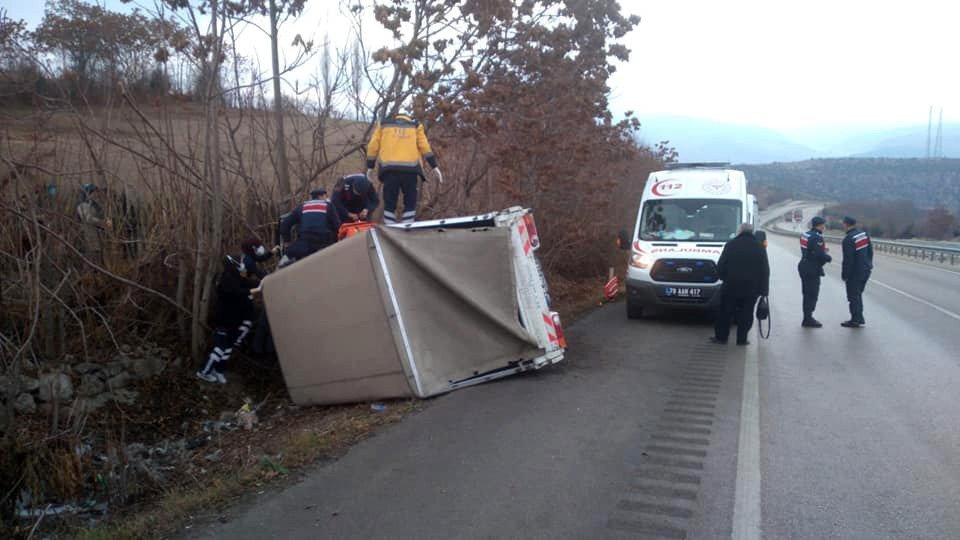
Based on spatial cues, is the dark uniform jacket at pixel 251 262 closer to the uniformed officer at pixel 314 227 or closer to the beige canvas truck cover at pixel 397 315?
the uniformed officer at pixel 314 227

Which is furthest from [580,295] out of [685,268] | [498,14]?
[498,14]

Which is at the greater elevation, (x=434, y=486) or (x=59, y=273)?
(x=59, y=273)

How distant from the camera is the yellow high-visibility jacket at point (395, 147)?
31.9 ft

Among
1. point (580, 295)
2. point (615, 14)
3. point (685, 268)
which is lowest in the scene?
point (580, 295)

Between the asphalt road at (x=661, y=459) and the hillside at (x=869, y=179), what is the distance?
90289 millimetres

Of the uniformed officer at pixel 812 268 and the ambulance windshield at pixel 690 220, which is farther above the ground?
the ambulance windshield at pixel 690 220

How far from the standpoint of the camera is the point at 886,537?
4.31m

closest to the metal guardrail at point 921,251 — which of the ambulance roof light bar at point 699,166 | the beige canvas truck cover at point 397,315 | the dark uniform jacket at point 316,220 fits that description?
the ambulance roof light bar at point 699,166

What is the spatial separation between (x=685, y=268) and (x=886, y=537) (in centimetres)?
803

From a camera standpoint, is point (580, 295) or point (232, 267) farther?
point (580, 295)

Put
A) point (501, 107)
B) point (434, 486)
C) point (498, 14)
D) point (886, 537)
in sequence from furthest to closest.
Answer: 1. point (501, 107)
2. point (498, 14)
3. point (434, 486)
4. point (886, 537)

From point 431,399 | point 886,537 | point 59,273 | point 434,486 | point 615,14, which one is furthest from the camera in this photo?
point 615,14

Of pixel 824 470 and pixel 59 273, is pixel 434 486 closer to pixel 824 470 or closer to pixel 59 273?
pixel 824 470

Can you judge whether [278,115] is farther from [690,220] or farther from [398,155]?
[690,220]
